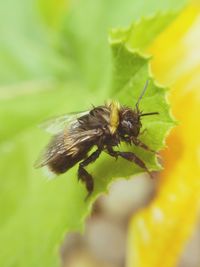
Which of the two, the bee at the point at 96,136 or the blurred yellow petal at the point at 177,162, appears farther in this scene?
the blurred yellow petal at the point at 177,162

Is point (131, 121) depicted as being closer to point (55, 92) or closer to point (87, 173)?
point (87, 173)

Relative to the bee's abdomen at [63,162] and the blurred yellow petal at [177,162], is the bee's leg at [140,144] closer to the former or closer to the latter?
the bee's abdomen at [63,162]

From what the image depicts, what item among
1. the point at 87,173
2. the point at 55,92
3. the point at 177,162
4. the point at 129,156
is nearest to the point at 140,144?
the point at 129,156

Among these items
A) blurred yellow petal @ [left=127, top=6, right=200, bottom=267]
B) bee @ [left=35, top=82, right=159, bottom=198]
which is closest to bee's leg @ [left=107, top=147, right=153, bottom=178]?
bee @ [left=35, top=82, right=159, bottom=198]

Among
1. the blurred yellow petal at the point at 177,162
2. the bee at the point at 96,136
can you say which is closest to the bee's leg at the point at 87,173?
the bee at the point at 96,136

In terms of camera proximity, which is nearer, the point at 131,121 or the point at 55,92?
the point at 131,121

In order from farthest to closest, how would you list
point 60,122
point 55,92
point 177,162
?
1. point 55,92
2. point 177,162
3. point 60,122

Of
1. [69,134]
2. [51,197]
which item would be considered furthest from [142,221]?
[69,134]
